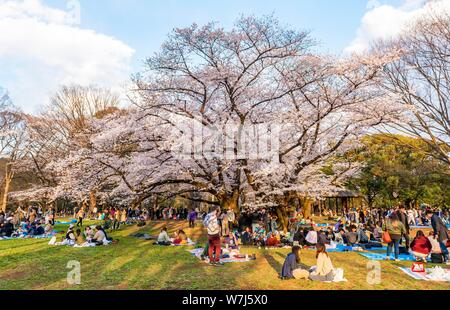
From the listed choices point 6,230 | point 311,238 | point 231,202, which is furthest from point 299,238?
point 6,230

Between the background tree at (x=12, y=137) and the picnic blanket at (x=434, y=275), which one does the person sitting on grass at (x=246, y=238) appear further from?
the background tree at (x=12, y=137)

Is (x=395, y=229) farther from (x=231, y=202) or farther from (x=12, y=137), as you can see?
(x=12, y=137)

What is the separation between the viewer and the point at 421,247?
869cm

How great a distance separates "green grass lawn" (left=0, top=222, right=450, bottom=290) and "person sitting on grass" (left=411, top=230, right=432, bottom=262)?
607mm

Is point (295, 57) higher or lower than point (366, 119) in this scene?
higher

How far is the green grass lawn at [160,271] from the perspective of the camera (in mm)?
6682

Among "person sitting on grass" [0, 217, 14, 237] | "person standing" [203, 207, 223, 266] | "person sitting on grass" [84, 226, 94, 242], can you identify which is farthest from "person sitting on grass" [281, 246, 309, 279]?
"person sitting on grass" [0, 217, 14, 237]

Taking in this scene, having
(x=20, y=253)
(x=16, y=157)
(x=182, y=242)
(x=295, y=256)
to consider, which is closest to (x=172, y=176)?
(x=182, y=242)

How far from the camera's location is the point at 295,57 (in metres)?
12.1

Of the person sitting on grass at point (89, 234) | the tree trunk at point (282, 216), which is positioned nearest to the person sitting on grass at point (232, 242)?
the tree trunk at point (282, 216)

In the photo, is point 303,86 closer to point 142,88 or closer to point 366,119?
point 366,119

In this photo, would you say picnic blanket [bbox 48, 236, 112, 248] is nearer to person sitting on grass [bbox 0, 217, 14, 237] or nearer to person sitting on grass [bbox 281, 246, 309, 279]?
person sitting on grass [bbox 0, 217, 14, 237]

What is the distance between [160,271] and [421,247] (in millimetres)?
7135

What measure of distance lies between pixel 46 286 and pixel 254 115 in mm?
10036
